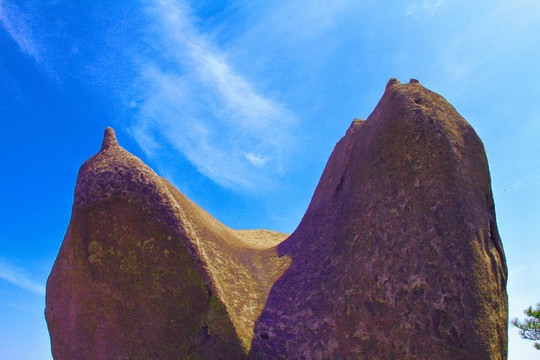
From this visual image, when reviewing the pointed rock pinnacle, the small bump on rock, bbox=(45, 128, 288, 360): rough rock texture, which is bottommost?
bbox=(45, 128, 288, 360): rough rock texture

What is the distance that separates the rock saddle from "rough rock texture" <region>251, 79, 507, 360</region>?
0.02 m

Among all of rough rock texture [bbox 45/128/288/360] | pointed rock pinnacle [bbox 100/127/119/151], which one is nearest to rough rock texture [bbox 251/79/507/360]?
rough rock texture [bbox 45/128/288/360]

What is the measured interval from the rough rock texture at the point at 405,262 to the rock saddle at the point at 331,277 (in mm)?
15

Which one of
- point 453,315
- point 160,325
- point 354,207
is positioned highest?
point 354,207

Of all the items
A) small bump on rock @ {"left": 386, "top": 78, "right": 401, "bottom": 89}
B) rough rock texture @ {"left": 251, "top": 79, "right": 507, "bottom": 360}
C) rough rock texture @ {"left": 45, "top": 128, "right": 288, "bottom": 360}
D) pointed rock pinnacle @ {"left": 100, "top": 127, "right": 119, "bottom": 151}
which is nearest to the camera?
rough rock texture @ {"left": 251, "top": 79, "right": 507, "bottom": 360}

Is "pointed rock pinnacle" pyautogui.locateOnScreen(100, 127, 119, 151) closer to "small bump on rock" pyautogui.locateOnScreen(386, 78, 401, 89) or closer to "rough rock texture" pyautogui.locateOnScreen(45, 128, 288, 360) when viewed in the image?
"rough rock texture" pyautogui.locateOnScreen(45, 128, 288, 360)

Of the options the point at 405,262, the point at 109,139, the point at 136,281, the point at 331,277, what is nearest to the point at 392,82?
the point at 405,262

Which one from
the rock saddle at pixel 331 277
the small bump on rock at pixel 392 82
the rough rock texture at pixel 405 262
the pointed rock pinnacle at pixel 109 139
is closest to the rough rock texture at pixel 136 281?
the rock saddle at pixel 331 277

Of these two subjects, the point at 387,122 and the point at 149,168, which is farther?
the point at 387,122

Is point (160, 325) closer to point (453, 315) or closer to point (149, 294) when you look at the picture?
point (149, 294)

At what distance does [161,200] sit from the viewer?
477 centimetres

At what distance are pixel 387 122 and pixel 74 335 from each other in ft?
17.2

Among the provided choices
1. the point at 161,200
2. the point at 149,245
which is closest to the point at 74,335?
the point at 149,245

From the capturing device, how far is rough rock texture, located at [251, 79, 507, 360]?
14.1ft
